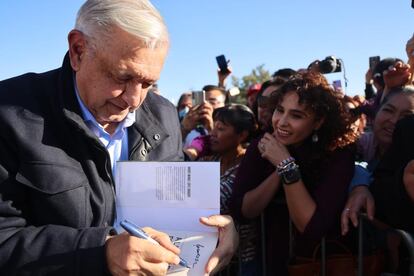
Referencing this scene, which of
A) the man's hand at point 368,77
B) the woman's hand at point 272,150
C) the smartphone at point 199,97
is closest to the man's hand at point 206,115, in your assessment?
the smartphone at point 199,97

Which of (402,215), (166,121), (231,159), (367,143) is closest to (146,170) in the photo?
(166,121)

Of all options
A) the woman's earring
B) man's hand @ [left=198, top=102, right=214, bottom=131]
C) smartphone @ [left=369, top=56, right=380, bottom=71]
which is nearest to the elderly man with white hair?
the woman's earring

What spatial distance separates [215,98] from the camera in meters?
5.47

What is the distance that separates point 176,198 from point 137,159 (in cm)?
24

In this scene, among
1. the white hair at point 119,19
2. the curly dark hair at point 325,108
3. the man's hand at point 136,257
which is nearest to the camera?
the man's hand at point 136,257

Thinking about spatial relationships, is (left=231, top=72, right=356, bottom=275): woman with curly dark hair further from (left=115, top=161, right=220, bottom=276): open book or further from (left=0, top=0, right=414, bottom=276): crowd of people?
(left=115, top=161, right=220, bottom=276): open book

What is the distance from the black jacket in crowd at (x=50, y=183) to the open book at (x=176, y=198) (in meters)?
0.07

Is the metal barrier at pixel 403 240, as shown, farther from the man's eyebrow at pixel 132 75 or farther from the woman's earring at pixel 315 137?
the man's eyebrow at pixel 132 75

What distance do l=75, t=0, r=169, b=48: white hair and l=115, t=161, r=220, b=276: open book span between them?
0.45m

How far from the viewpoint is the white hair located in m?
1.37

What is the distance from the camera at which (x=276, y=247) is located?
235 cm

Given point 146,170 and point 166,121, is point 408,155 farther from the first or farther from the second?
point 146,170

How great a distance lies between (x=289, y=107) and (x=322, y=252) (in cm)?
87

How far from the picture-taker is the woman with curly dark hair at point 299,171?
7.12ft
